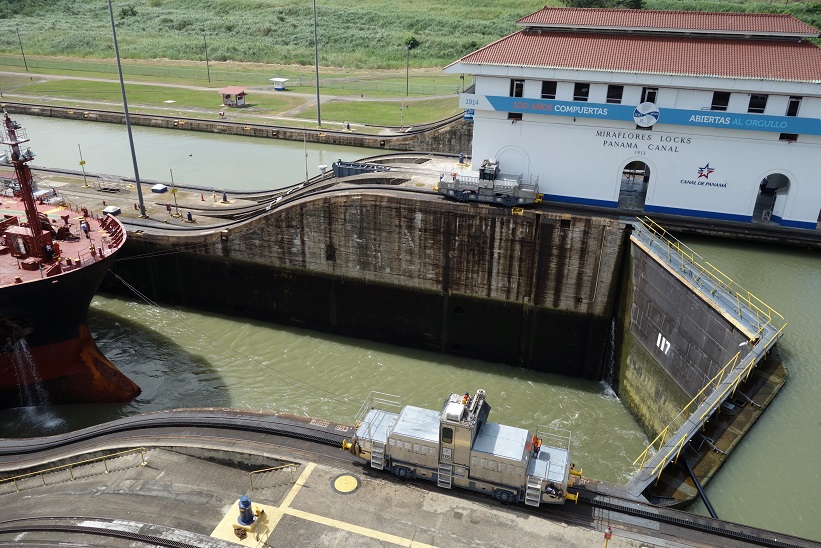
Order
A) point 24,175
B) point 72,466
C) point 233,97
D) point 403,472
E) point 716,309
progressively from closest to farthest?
point 403,472 < point 72,466 < point 716,309 < point 24,175 < point 233,97

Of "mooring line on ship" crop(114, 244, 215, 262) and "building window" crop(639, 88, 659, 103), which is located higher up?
"building window" crop(639, 88, 659, 103)

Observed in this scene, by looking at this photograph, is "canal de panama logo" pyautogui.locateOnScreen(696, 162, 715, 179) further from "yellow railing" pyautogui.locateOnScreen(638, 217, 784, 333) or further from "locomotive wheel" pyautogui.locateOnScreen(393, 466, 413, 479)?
"locomotive wheel" pyautogui.locateOnScreen(393, 466, 413, 479)

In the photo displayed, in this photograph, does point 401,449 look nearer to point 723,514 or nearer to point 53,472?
Answer: point 723,514

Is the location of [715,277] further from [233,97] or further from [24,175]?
[233,97]

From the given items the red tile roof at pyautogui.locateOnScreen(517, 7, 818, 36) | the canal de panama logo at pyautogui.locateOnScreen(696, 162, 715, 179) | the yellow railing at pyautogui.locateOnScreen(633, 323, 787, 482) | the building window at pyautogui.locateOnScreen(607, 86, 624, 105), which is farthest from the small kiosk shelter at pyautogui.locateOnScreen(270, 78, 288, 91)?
the yellow railing at pyautogui.locateOnScreen(633, 323, 787, 482)

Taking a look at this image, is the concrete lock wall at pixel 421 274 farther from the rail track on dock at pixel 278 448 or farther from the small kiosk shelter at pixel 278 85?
the small kiosk shelter at pixel 278 85

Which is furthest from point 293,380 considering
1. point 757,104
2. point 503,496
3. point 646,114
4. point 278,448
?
point 757,104
